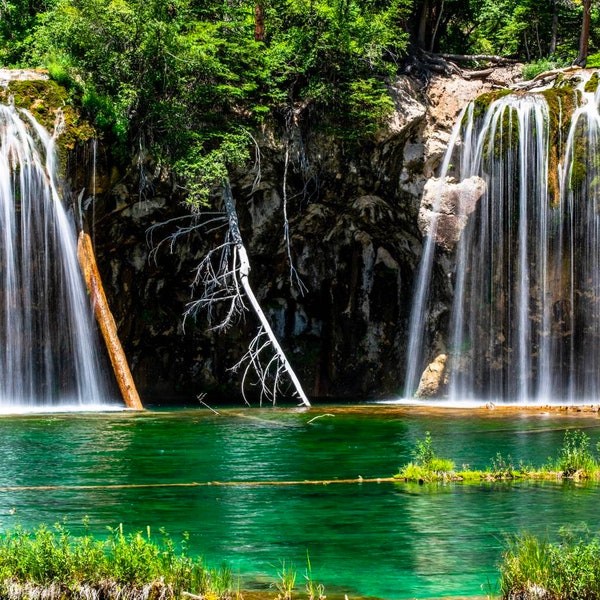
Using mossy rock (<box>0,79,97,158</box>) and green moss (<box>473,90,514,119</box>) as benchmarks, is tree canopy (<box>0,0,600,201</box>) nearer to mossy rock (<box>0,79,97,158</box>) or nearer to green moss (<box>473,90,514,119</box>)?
mossy rock (<box>0,79,97,158</box>)

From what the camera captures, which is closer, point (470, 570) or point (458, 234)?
point (470, 570)

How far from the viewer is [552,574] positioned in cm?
694

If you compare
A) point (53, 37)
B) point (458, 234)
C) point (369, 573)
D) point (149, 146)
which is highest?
point (53, 37)

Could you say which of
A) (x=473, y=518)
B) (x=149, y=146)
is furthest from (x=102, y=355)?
(x=473, y=518)

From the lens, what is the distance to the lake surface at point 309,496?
28.1 ft

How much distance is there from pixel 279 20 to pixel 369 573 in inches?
840

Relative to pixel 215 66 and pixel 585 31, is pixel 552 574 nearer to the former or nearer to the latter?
pixel 215 66

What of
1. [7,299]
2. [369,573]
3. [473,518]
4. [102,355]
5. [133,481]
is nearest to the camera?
[369,573]

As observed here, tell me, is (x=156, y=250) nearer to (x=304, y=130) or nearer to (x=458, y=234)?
(x=304, y=130)

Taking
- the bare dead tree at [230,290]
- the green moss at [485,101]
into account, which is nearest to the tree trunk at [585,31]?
the green moss at [485,101]

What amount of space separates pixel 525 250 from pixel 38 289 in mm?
12374

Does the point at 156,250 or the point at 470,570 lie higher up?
the point at 156,250

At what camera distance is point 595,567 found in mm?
6820

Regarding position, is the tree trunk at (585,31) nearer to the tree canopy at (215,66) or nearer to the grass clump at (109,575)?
the tree canopy at (215,66)
